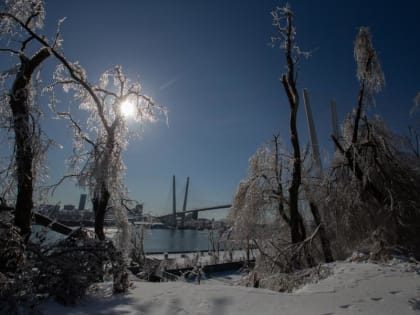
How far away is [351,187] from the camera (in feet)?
18.7

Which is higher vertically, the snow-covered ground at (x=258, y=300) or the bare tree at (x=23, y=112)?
the bare tree at (x=23, y=112)

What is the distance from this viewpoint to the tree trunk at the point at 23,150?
10.3ft

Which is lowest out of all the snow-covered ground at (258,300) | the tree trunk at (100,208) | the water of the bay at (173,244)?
the water of the bay at (173,244)

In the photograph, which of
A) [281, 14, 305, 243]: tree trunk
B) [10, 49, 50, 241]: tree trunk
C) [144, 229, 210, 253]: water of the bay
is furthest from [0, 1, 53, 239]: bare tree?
[144, 229, 210, 253]: water of the bay

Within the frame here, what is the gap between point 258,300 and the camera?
2719 mm

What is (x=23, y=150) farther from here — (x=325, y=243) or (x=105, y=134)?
(x=325, y=243)

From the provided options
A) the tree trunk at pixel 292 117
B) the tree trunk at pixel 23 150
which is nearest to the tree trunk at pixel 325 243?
the tree trunk at pixel 292 117

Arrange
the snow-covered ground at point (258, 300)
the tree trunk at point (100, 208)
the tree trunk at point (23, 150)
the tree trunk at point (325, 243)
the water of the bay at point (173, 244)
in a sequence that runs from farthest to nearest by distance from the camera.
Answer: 1. the water of the bay at point (173, 244)
2. the tree trunk at point (325, 243)
3. the tree trunk at point (100, 208)
4. the tree trunk at point (23, 150)
5. the snow-covered ground at point (258, 300)

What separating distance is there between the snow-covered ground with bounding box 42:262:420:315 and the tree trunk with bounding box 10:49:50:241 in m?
1.13

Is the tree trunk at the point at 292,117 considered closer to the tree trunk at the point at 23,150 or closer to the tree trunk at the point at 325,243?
the tree trunk at the point at 325,243

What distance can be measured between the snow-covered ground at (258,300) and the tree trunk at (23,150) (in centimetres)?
113

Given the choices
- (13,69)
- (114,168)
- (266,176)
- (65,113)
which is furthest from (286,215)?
(13,69)

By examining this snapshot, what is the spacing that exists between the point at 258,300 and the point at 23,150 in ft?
10.9

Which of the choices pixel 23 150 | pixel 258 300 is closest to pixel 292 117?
pixel 258 300
